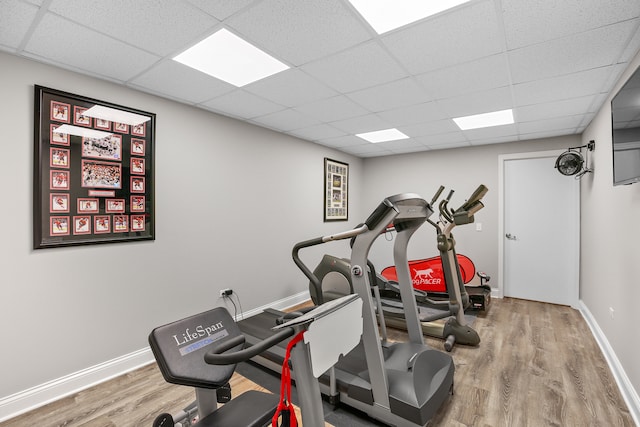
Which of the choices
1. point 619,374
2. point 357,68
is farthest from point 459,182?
point 357,68

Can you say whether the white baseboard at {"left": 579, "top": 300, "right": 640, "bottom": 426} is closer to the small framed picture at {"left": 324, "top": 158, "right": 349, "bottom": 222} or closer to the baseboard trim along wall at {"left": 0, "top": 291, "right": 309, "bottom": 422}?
the small framed picture at {"left": 324, "top": 158, "right": 349, "bottom": 222}

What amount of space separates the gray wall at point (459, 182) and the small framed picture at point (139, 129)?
4.06 metres

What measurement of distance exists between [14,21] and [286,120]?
2.26 meters

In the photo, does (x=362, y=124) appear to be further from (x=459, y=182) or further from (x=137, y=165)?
(x=137, y=165)

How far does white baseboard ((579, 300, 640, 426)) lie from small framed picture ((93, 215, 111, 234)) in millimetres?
3853

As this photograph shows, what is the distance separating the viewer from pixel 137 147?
2.62 m

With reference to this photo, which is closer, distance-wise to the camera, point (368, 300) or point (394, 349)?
point (368, 300)

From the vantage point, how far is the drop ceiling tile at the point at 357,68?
2.03 m

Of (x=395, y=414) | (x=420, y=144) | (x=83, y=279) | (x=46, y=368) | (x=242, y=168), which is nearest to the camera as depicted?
(x=395, y=414)

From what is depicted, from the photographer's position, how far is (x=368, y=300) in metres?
1.86

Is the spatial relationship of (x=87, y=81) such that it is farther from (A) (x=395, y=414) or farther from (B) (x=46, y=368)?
(A) (x=395, y=414)

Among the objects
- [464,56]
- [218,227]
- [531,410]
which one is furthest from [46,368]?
[464,56]

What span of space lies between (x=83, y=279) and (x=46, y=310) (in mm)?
281

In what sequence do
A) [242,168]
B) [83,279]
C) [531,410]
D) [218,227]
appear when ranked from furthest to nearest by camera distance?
[242,168]
[218,227]
[83,279]
[531,410]
